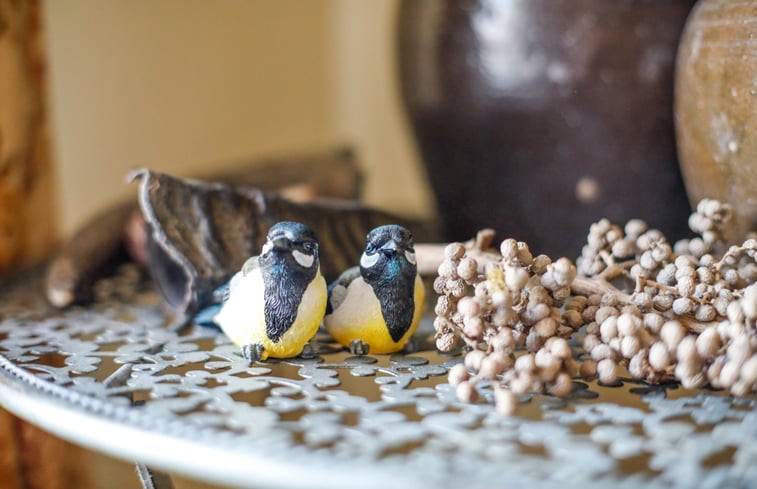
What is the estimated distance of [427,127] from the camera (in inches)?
31.9

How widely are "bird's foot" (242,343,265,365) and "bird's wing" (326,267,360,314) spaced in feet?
0.18

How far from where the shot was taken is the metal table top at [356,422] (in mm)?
307

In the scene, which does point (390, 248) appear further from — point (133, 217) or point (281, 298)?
point (133, 217)

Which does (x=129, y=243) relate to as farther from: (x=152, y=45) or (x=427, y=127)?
(x=152, y=45)

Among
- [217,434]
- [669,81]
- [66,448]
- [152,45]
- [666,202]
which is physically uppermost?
[152,45]

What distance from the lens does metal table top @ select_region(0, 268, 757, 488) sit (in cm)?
31

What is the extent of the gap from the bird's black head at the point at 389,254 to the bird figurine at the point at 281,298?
0.11 feet

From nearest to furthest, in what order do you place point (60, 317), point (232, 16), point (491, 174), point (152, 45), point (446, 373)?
1. point (446, 373)
2. point (60, 317)
3. point (491, 174)
4. point (152, 45)
5. point (232, 16)

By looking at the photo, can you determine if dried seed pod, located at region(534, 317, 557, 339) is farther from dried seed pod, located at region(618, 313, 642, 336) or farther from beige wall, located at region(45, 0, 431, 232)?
beige wall, located at region(45, 0, 431, 232)

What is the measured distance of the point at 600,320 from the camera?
0.42 metres

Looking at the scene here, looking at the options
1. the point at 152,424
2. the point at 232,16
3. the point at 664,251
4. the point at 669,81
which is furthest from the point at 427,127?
the point at 232,16

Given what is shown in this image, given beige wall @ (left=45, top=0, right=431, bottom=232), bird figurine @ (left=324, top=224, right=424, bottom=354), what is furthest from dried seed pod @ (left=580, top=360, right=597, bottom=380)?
beige wall @ (left=45, top=0, right=431, bottom=232)

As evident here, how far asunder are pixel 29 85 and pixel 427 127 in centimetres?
43

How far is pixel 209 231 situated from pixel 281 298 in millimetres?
134
